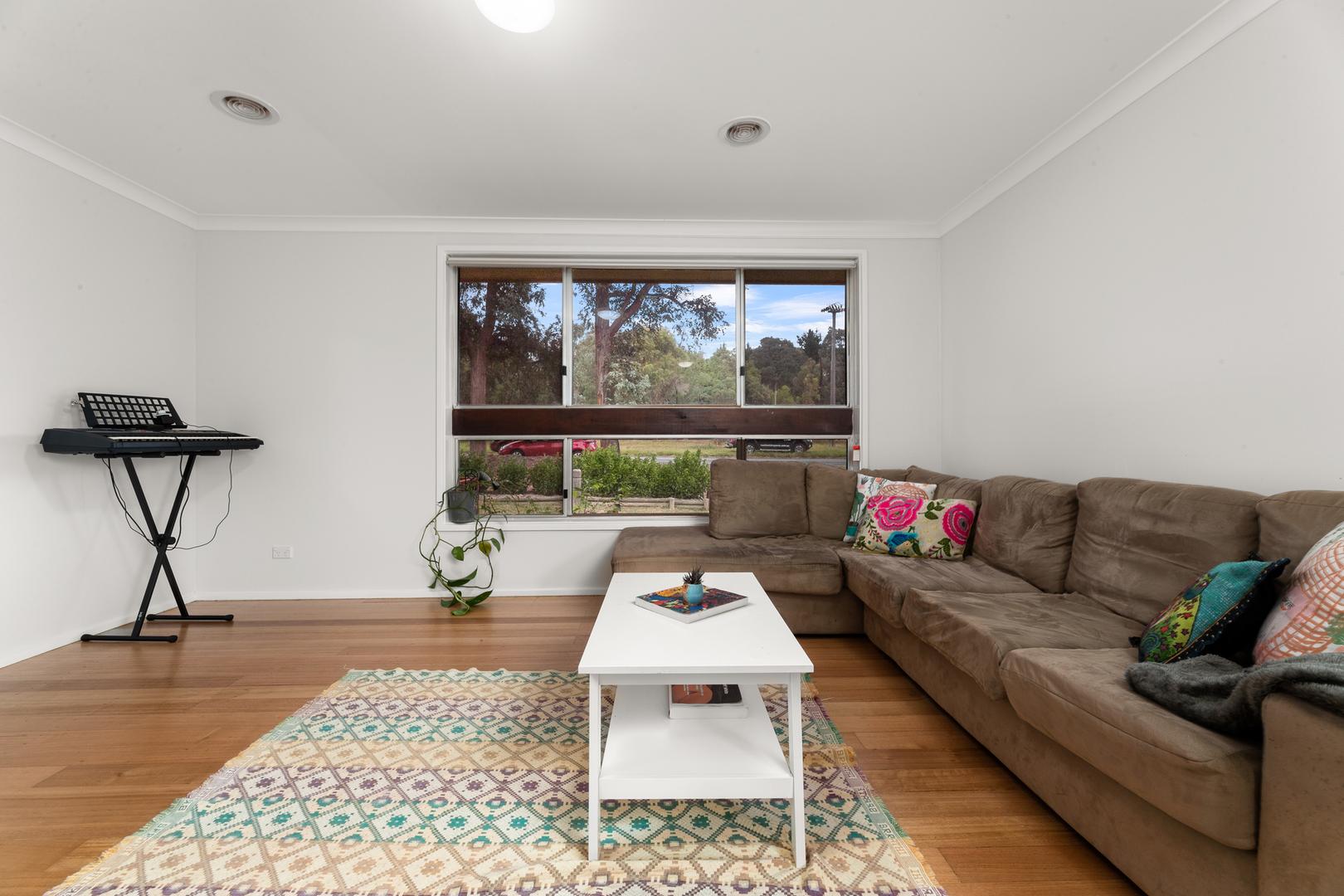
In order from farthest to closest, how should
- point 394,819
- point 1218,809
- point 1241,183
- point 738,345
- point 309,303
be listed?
1. point 738,345
2. point 309,303
3. point 1241,183
4. point 394,819
5. point 1218,809

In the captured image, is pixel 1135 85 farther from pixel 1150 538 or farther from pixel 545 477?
pixel 545 477

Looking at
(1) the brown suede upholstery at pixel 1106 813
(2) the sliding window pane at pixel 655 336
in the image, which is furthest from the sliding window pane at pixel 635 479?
(1) the brown suede upholstery at pixel 1106 813

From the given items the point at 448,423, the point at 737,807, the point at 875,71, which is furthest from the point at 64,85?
the point at 737,807

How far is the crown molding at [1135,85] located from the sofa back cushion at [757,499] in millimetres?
2044

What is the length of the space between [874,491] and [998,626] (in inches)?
61.4

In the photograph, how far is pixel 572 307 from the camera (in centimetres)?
415

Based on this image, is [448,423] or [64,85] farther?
[448,423]

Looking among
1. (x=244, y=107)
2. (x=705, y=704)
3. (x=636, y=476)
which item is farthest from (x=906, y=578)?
(x=244, y=107)

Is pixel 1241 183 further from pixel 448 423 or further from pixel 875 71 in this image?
pixel 448 423

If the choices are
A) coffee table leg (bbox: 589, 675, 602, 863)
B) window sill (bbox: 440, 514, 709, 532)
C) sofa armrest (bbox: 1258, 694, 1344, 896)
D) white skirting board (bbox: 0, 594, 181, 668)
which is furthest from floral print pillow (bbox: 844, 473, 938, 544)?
white skirting board (bbox: 0, 594, 181, 668)

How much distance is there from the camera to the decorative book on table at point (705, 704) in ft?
5.89

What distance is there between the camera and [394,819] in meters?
1.70

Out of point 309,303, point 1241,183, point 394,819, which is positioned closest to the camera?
point 394,819

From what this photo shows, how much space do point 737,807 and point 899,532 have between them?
185 centimetres
